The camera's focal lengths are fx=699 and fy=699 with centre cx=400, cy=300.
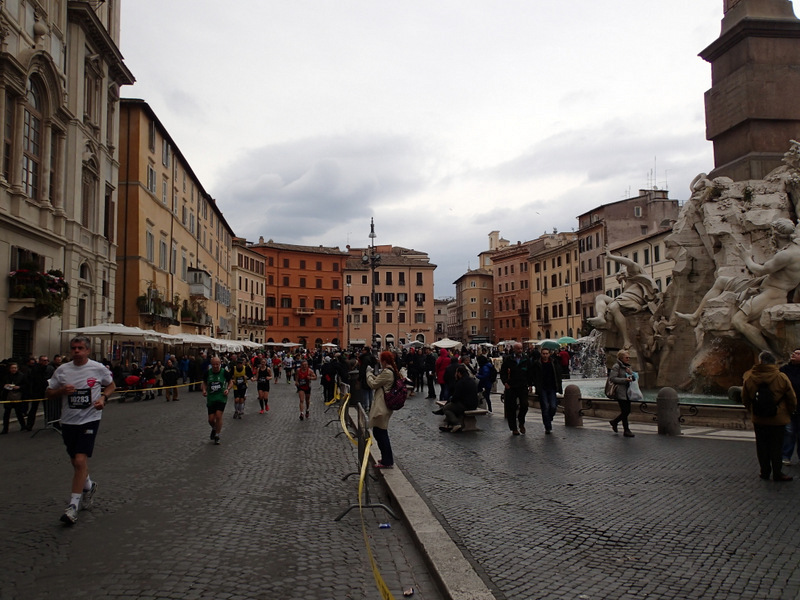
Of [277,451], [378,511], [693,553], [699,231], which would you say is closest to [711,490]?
[693,553]

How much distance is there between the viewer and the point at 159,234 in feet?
128

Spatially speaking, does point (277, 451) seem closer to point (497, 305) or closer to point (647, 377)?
point (647, 377)

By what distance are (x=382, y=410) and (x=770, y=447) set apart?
4.18 meters

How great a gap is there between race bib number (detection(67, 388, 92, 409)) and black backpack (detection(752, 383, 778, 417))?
6.75 m

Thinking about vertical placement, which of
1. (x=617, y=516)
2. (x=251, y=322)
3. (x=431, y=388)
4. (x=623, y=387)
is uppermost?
(x=251, y=322)

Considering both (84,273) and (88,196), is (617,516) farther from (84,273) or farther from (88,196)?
(88,196)

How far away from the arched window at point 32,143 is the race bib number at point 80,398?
731 inches

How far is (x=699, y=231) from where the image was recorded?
16.3 m

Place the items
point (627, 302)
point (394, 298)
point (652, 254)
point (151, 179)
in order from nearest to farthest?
point (627, 302), point (151, 179), point (652, 254), point (394, 298)

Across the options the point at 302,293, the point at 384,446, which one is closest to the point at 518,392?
the point at 384,446

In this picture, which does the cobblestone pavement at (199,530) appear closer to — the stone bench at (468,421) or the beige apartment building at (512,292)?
the stone bench at (468,421)

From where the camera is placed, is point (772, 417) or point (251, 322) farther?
point (251, 322)

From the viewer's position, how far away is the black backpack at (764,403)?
738cm

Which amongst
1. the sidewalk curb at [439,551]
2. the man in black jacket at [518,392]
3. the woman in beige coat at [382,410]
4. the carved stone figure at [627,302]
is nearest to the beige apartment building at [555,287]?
the carved stone figure at [627,302]
